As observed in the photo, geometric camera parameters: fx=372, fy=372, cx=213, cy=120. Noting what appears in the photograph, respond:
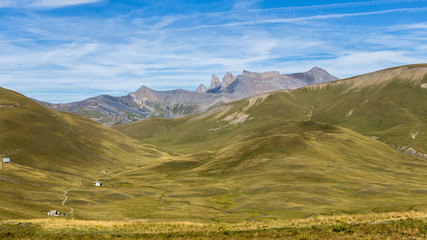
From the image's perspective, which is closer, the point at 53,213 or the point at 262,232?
the point at 262,232

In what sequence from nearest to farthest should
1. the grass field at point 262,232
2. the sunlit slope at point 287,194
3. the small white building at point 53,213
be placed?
the grass field at point 262,232, the small white building at point 53,213, the sunlit slope at point 287,194

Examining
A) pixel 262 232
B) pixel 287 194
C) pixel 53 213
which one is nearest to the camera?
pixel 262 232

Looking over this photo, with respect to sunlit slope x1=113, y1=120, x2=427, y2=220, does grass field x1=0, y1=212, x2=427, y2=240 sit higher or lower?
higher

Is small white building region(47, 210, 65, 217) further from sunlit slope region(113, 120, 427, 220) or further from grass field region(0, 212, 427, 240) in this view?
grass field region(0, 212, 427, 240)

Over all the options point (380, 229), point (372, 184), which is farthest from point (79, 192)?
point (380, 229)

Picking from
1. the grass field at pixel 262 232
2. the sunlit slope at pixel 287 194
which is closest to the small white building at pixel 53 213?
the sunlit slope at pixel 287 194

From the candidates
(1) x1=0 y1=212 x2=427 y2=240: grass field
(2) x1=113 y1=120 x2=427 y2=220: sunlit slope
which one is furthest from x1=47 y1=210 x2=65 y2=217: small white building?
(1) x1=0 y1=212 x2=427 y2=240: grass field

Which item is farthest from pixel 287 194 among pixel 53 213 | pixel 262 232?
pixel 262 232

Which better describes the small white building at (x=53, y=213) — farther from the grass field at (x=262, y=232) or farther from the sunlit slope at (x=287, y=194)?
the grass field at (x=262, y=232)

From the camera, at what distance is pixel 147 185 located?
611ft

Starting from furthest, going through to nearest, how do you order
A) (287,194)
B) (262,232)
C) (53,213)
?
(287,194), (53,213), (262,232)

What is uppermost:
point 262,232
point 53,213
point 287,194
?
point 262,232

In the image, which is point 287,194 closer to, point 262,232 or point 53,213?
point 53,213

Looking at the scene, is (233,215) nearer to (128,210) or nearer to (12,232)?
(128,210)
